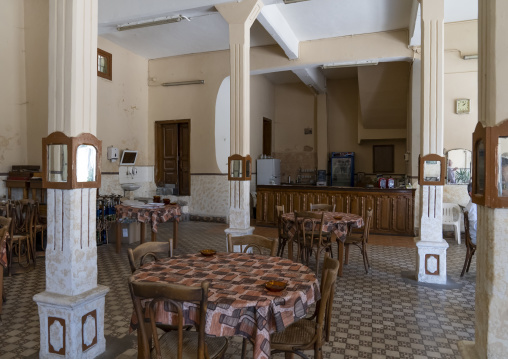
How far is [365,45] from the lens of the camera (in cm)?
891

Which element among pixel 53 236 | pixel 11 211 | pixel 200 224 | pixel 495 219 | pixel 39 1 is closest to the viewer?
pixel 495 219

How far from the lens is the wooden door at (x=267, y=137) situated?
46.3 feet

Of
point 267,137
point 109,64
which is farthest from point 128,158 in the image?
point 267,137

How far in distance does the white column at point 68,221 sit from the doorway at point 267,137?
1101cm

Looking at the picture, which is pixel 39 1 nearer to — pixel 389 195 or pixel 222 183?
pixel 222 183

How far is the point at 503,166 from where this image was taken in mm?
1729

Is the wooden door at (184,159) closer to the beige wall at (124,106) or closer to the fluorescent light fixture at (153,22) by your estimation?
the beige wall at (124,106)

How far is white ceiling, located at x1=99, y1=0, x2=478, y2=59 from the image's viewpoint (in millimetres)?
6793

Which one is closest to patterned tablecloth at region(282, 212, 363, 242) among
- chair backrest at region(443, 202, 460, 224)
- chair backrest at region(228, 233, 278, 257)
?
chair backrest at region(228, 233, 278, 257)

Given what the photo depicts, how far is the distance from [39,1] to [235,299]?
29.1 ft

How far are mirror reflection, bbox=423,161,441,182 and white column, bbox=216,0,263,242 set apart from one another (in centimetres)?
269

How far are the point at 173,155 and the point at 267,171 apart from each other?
3008mm

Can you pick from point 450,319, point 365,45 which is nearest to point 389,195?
point 365,45

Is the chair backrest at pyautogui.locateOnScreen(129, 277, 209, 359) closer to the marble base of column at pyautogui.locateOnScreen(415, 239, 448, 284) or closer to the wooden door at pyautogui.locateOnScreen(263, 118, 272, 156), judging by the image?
the marble base of column at pyautogui.locateOnScreen(415, 239, 448, 284)
